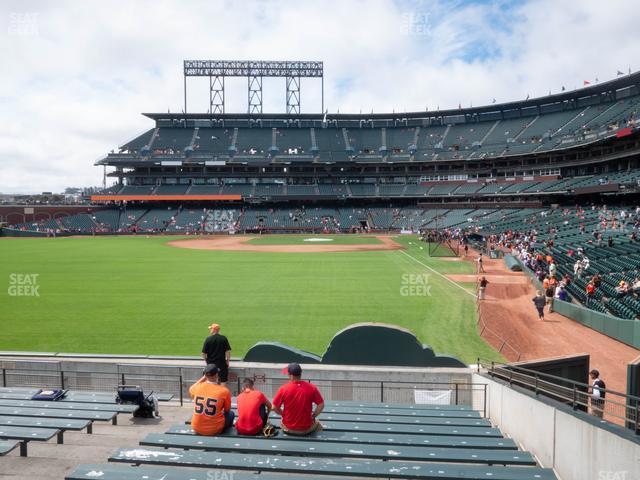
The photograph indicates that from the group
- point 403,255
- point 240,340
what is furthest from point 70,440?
point 403,255

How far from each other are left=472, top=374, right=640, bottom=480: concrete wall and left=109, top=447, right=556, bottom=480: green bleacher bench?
0.88 metres

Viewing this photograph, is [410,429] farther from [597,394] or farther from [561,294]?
[561,294]

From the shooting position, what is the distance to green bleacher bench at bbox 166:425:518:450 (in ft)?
21.1

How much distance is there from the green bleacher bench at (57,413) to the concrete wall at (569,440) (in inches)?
278

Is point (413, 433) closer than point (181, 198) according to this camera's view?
Yes

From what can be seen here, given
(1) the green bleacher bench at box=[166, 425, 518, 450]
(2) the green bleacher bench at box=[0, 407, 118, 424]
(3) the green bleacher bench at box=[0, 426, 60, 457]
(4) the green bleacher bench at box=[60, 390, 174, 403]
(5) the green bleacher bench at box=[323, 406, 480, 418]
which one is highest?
(3) the green bleacher bench at box=[0, 426, 60, 457]

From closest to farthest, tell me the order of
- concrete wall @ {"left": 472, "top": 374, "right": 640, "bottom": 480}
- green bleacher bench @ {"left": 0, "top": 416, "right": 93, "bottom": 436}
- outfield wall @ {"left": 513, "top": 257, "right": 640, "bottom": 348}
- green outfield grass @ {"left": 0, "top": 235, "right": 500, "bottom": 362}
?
concrete wall @ {"left": 472, "top": 374, "right": 640, "bottom": 480}, green bleacher bench @ {"left": 0, "top": 416, "right": 93, "bottom": 436}, outfield wall @ {"left": 513, "top": 257, "right": 640, "bottom": 348}, green outfield grass @ {"left": 0, "top": 235, "right": 500, "bottom": 362}

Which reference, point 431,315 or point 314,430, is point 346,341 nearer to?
point 314,430

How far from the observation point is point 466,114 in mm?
93062

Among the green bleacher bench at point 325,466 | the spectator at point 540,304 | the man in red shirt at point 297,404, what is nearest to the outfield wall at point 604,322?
the spectator at point 540,304

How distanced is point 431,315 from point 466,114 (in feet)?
273

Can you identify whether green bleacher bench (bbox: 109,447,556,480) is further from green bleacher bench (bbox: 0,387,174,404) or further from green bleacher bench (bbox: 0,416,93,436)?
green bleacher bench (bbox: 0,387,174,404)

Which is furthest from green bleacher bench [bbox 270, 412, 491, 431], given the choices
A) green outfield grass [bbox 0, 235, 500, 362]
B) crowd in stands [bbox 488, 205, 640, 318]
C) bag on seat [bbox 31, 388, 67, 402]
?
crowd in stands [bbox 488, 205, 640, 318]

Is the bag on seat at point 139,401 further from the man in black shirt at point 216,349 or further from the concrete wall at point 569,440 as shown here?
the concrete wall at point 569,440
